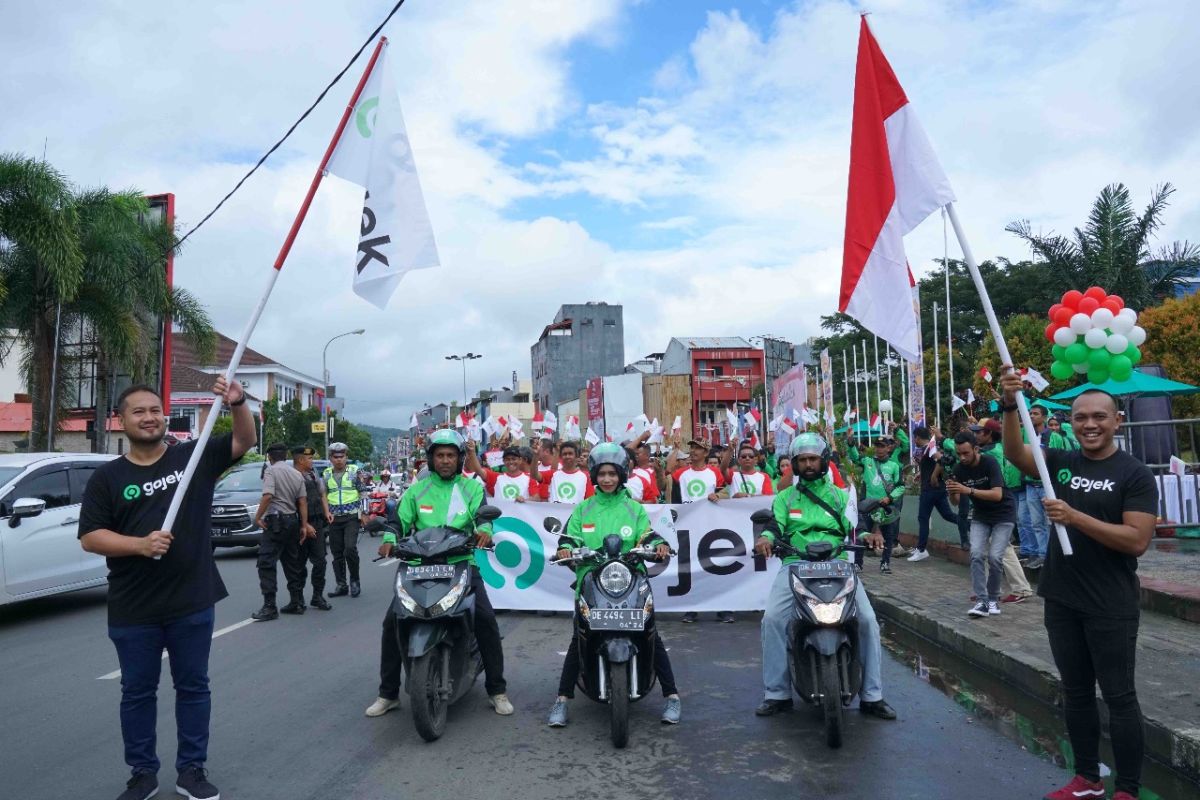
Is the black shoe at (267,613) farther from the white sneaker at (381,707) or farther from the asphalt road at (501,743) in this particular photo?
the white sneaker at (381,707)

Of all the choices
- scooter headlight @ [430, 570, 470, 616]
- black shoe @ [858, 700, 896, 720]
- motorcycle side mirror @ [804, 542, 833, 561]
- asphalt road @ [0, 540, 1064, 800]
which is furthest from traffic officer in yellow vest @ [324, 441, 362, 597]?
black shoe @ [858, 700, 896, 720]

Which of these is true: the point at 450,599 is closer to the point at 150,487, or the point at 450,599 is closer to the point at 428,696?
the point at 428,696

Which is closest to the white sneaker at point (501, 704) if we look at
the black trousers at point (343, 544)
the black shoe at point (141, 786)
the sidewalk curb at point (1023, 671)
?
the black shoe at point (141, 786)

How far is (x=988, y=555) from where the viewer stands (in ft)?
29.2

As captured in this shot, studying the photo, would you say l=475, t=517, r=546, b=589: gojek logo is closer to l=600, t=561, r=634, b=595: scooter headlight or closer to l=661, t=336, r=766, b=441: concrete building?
l=600, t=561, r=634, b=595: scooter headlight

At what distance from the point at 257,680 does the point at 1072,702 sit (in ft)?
18.7

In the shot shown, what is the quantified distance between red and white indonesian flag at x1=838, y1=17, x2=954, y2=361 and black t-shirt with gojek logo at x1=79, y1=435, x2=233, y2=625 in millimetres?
4047

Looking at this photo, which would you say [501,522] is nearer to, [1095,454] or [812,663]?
[812,663]

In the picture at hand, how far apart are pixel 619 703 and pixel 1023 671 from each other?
3269 millimetres

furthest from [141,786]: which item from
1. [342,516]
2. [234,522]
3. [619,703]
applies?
[234,522]

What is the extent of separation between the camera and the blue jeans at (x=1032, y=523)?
1112 cm

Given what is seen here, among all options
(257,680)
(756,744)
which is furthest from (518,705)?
(257,680)

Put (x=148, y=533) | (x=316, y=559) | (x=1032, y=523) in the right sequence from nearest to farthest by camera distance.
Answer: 1. (x=148, y=533)
2. (x=316, y=559)
3. (x=1032, y=523)

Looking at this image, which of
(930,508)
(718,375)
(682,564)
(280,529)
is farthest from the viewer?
(718,375)
